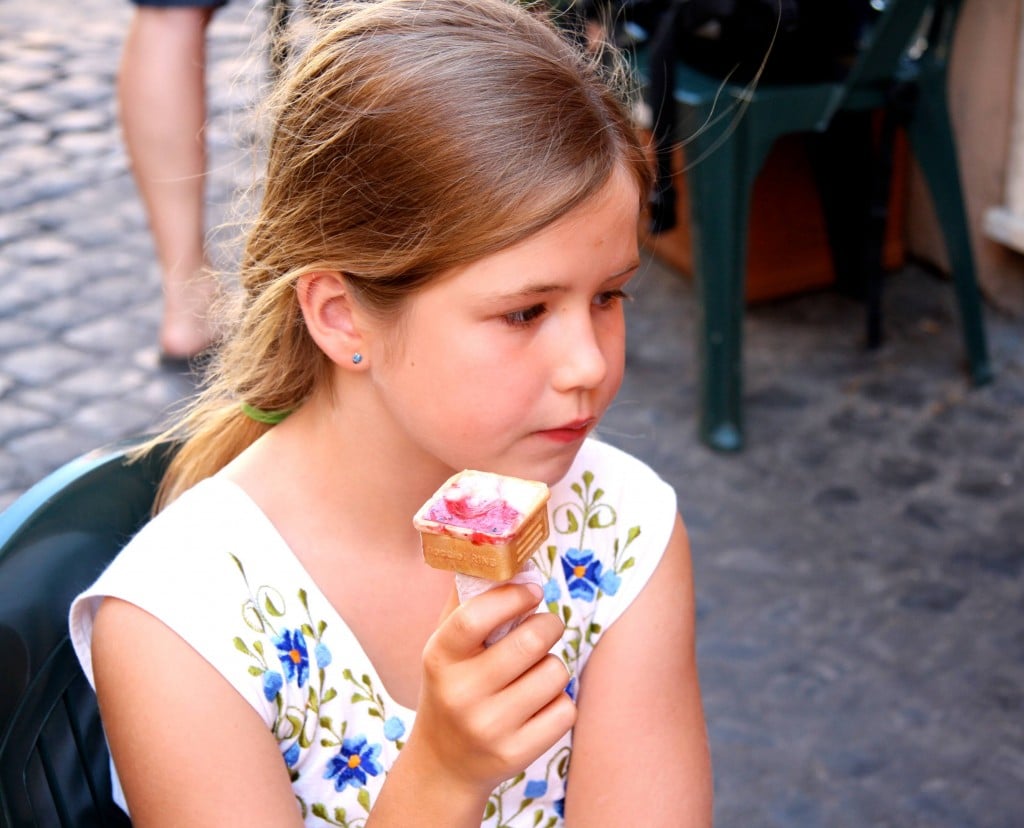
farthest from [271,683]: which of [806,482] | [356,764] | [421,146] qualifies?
[806,482]

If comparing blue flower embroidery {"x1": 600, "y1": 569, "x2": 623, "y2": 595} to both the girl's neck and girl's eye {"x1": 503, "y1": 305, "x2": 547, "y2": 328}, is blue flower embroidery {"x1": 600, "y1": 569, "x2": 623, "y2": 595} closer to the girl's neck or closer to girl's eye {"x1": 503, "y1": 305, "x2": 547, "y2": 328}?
the girl's neck

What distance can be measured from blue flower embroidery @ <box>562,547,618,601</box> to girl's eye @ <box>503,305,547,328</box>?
425mm

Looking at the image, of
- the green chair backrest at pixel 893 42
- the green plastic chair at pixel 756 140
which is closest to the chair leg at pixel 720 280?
the green plastic chair at pixel 756 140

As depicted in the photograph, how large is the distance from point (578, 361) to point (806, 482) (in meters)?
2.36

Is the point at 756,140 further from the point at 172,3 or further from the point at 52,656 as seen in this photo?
the point at 52,656

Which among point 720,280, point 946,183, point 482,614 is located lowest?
point 720,280

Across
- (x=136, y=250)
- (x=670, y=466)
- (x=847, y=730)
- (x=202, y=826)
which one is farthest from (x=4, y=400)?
(x=202, y=826)

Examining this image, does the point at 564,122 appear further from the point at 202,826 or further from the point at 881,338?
the point at 881,338

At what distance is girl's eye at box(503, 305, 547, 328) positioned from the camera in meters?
1.54

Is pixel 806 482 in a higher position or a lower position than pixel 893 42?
lower

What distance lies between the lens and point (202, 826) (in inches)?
58.3

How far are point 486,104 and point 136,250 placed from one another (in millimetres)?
3810

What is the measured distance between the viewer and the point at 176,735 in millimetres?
1484

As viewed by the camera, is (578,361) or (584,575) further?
(584,575)
